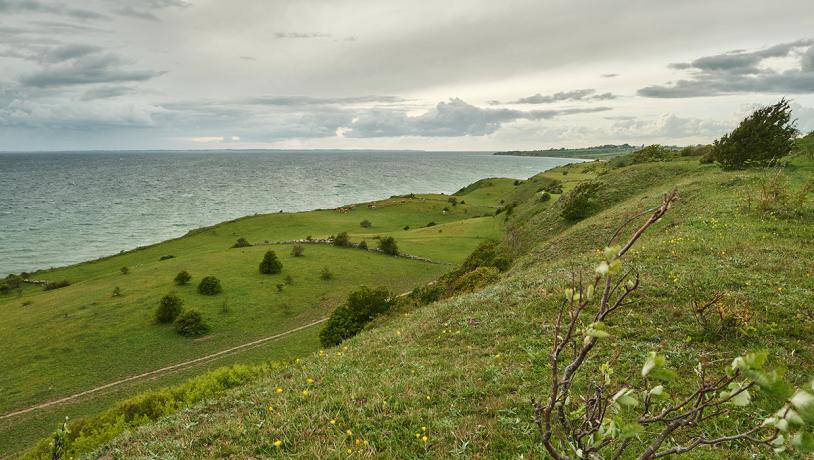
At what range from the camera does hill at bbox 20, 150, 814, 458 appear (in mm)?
7301

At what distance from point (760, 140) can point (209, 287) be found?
52202 mm

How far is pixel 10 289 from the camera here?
5175 cm

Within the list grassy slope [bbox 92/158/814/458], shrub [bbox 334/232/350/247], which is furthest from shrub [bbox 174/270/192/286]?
grassy slope [bbox 92/158/814/458]

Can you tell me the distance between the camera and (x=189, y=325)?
33.9m

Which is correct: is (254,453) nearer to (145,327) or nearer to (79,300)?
(145,327)

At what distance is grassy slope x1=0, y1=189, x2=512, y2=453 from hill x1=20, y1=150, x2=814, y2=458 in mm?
19162

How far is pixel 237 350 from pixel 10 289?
4332 cm

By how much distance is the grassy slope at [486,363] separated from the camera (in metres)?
7.34

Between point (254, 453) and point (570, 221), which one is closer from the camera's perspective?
point (254, 453)

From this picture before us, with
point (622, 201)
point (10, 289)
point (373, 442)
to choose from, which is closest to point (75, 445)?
point (373, 442)

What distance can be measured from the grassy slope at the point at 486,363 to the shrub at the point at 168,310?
87.1 feet

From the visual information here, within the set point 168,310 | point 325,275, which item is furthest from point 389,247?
point 168,310

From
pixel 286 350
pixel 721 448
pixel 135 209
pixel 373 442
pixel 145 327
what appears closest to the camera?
pixel 721 448

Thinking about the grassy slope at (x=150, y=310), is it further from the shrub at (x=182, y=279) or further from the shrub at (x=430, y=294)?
the shrub at (x=430, y=294)
